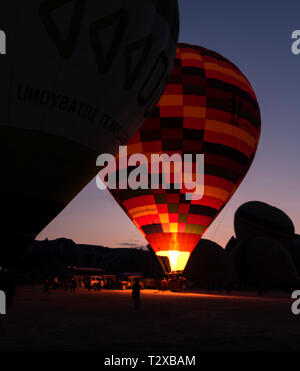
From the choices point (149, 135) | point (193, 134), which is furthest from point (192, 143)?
point (149, 135)

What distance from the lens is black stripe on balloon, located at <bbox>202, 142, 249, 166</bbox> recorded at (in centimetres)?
2367

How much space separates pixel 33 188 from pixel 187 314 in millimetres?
6896

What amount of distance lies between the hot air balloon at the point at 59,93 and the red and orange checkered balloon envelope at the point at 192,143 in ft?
34.0

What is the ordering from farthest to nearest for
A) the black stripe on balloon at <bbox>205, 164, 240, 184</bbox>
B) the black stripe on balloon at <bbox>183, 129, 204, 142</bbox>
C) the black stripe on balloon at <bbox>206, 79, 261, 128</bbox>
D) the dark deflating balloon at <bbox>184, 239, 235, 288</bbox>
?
1. the dark deflating balloon at <bbox>184, 239, 235, 288</bbox>
2. the black stripe on balloon at <bbox>205, 164, 240, 184</bbox>
3. the black stripe on balloon at <bbox>206, 79, 261, 128</bbox>
4. the black stripe on balloon at <bbox>183, 129, 204, 142</bbox>

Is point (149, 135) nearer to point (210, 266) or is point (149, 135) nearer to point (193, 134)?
point (193, 134)

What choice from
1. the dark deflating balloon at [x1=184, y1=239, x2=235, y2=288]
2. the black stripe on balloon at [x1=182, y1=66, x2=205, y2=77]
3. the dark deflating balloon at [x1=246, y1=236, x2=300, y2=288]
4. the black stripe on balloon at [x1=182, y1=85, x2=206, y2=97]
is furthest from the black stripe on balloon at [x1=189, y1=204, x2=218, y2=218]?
the dark deflating balloon at [x1=184, y1=239, x2=235, y2=288]

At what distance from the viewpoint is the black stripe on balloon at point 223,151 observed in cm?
2367

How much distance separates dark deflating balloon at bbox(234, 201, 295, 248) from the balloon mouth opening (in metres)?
19.6

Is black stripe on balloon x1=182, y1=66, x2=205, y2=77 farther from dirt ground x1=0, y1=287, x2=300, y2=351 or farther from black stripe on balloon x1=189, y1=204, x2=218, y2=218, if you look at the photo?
dirt ground x1=0, y1=287, x2=300, y2=351

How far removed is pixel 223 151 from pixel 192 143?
1.80m

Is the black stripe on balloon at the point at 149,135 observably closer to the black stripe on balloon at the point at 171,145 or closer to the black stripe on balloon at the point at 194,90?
the black stripe on balloon at the point at 171,145
